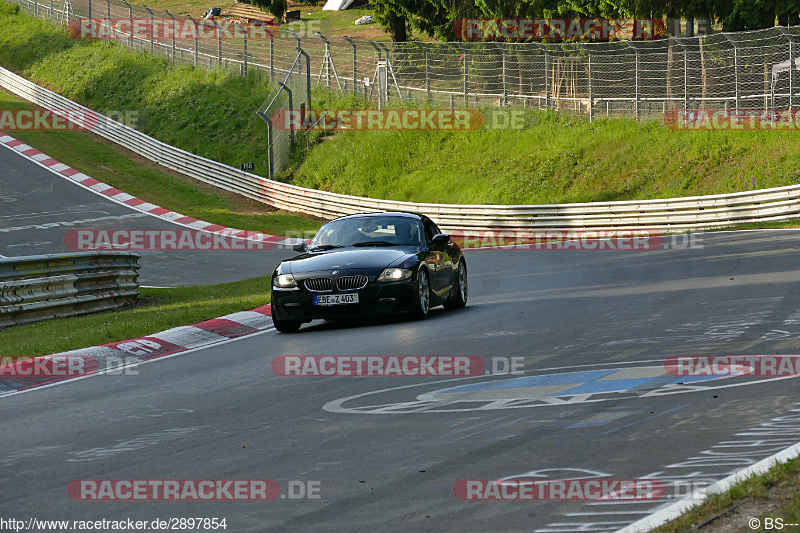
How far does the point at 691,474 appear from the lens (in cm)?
544

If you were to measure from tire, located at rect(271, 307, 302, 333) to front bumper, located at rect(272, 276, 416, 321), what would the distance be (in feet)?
0.66

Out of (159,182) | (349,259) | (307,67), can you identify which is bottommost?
(349,259)

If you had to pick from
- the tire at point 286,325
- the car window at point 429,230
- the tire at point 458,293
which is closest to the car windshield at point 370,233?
the car window at point 429,230

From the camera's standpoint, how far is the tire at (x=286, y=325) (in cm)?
1311

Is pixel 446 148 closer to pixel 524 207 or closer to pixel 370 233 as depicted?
pixel 524 207

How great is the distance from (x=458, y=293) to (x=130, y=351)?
4.72 metres

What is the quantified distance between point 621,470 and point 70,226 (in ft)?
92.0

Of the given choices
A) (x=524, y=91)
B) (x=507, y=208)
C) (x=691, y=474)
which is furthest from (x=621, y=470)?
(x=524, y=91)

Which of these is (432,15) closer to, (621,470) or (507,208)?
(507,208)

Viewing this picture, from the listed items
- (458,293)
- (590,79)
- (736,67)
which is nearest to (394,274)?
(458,293)

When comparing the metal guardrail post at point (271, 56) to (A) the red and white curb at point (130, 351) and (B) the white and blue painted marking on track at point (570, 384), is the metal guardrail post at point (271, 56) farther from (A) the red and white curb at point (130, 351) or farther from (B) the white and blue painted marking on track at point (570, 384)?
(B) the white and blue painted marking on track at point (570, 384)

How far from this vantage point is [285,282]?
507 inches

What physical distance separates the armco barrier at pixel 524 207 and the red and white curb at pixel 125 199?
4710 millimetres

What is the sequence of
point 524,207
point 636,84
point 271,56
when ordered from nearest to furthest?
point 524,207
point 636,84
point 271,56
